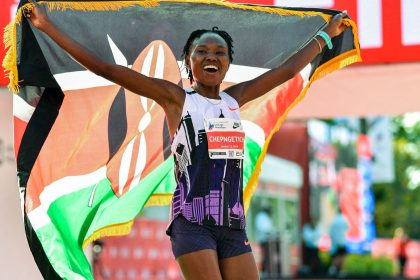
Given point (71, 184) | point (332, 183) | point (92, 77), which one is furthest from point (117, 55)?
point (332, 183)

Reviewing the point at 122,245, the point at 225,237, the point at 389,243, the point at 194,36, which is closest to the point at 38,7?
the point at 194,36

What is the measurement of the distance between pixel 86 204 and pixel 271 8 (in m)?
1.56

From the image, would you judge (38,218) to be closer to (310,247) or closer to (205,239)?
(205,239)

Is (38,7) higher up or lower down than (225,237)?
higher up

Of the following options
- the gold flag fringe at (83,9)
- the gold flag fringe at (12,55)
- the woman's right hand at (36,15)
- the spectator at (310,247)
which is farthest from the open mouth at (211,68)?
the spectator at (310,247)

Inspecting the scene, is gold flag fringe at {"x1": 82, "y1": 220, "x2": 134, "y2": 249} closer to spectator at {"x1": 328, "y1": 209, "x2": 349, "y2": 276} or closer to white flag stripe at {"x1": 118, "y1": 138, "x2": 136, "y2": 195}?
white flag stripe at {"x1": 118, "y1": 138, "x2": 136, "y2": 195}

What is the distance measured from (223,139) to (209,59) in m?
0.37

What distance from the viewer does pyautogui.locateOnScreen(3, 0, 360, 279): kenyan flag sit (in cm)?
525

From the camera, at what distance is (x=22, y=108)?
5277 millimetres

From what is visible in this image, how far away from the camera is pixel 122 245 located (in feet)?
41.8

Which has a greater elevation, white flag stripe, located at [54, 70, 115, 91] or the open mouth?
white flag stripe, located at [54, 70, 115, 91]

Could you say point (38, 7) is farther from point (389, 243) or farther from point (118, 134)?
point (389, 243)

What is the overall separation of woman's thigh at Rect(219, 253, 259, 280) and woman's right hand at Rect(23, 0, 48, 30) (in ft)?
4.54

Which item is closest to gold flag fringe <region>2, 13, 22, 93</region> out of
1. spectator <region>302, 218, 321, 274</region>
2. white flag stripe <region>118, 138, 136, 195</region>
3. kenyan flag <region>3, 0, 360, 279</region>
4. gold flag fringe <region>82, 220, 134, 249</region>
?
kenyan flag <region>3, 0, 360, 279</region>
